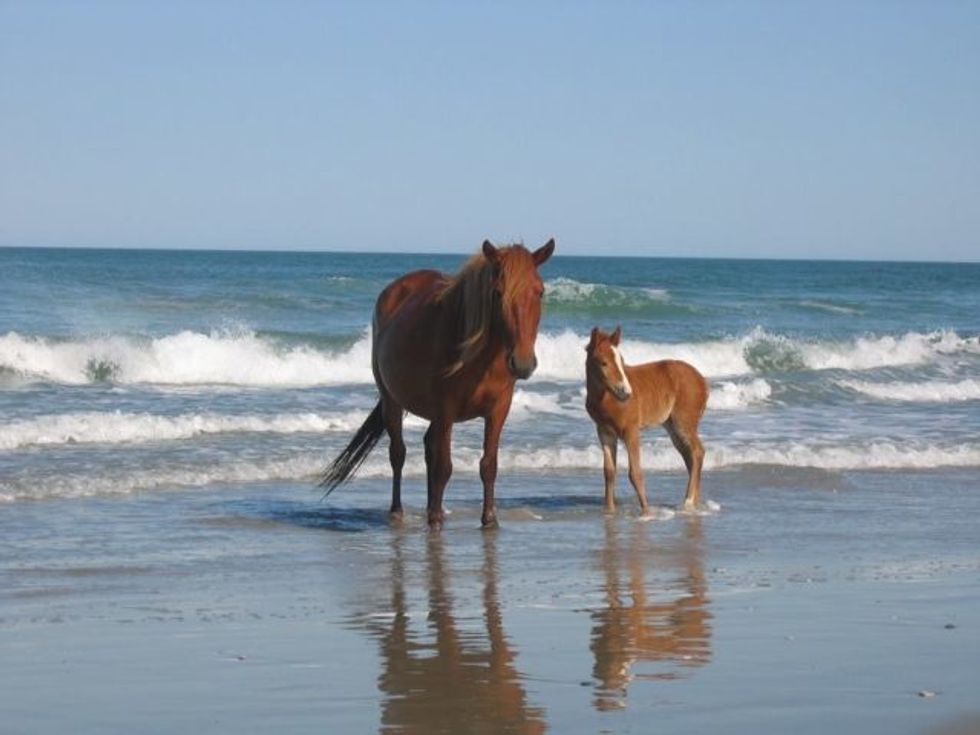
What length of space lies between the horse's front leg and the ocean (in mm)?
1881

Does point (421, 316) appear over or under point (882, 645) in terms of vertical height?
over

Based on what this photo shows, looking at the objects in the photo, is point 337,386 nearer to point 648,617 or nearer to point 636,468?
point 636,468

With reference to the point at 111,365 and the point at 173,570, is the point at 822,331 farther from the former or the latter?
the point at 173,570

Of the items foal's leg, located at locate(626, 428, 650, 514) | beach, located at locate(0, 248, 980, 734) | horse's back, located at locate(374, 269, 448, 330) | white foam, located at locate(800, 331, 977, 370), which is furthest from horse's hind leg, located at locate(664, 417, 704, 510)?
white foam, located at locate(800, 331, 977, 370)

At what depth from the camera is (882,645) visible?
6.42 metres

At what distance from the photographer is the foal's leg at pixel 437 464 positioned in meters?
9.59

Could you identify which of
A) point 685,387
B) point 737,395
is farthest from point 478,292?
point 737,395

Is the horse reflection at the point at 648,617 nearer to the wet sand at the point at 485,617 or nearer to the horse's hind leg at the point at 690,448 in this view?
the wet sand at the point at 485,617

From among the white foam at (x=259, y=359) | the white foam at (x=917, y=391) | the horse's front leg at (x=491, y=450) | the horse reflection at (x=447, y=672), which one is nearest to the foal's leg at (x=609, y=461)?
the horse's front leg at (x=491, y=450)

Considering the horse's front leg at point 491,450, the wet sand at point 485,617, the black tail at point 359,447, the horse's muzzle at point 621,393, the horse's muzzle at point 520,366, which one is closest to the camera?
the wet sand at point 485,617

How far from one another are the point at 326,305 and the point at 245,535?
25.9 m

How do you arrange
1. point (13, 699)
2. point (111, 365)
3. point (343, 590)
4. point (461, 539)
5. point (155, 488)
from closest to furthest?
point (13, 699)
point (343, 590)
point (461, 539)
point (155, 488)
point (111, 365)

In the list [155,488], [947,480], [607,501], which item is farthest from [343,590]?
[947,480]

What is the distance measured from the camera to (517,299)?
8625 mm
